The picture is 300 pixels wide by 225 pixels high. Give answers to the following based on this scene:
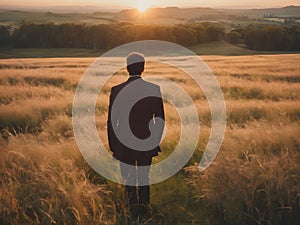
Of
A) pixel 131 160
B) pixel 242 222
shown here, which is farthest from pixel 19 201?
pixel 242 222

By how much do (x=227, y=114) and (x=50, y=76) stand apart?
1235 cm

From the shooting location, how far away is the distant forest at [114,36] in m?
73.3

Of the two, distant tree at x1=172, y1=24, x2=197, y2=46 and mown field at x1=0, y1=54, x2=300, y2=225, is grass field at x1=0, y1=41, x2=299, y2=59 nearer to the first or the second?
distant tree at x1=172, y1=24, x2=197, y2=46

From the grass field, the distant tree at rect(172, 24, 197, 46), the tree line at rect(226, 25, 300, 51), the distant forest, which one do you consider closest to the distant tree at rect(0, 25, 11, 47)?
the distant forest

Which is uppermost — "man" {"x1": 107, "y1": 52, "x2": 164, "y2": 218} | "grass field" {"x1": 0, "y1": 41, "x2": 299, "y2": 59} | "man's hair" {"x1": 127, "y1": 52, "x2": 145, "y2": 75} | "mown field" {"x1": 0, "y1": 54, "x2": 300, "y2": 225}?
"man's hair" {"x1": 127, "y1": 52, "x2": 145, "y2": 75}

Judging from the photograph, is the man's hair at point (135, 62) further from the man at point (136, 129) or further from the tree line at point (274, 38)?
the tree line at point (274, 38)

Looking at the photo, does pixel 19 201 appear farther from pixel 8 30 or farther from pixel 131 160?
pixel 8 30

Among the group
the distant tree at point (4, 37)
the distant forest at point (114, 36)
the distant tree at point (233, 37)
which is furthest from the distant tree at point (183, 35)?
the distant tree at point (4, 37)

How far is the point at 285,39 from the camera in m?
72.4

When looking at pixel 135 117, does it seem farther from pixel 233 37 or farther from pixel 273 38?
pixel 233 37

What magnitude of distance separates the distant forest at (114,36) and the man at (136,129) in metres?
71.0

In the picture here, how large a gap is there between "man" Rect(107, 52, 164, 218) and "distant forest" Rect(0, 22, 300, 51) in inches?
2796

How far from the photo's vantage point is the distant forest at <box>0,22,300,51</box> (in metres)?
73.3

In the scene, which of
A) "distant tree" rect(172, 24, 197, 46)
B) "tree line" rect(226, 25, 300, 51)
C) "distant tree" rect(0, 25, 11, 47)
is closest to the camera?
"tree line" rect(226, 25, 300, 51)
